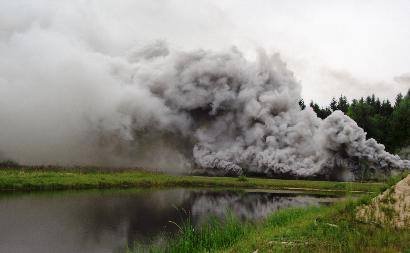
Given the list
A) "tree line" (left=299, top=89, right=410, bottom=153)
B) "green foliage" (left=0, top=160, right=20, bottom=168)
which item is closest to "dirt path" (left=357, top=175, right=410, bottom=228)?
"green foliage" (left=0, top=160, right=20, bottom=168)

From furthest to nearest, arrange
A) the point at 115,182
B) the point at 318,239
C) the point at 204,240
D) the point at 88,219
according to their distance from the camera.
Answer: the point at 115,182 → the point at 88,219 → the point at 204,240 → the point at 318,239

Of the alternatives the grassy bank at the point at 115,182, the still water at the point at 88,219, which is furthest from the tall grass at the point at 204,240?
the grassy bank at the point at 115,182

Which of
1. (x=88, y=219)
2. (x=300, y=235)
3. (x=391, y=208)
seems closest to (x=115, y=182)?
(x=88, y=219)

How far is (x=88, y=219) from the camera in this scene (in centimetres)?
2581

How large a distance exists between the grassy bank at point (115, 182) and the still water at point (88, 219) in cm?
505

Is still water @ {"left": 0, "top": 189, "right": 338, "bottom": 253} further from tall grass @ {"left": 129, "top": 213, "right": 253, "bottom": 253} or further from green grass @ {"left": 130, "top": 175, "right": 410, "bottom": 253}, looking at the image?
green grass @ {"left": 130, "top": 175, "right": 410, "bottom": 253}

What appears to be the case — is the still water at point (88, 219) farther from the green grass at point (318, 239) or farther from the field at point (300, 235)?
the green grass at point (318, 239)

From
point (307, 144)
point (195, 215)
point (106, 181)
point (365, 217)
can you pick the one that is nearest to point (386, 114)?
point (307, 144)

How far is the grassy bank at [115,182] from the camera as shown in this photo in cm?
4191

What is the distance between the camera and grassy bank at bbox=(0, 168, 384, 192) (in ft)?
137

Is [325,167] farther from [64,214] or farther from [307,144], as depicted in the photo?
[64,214]

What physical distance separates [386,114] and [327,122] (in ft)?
137

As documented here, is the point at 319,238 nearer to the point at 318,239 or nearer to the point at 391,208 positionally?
the point at 318,239

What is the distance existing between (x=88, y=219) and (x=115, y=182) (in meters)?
25.2
